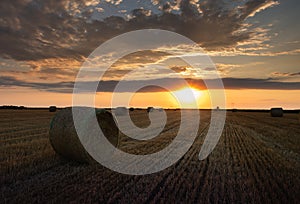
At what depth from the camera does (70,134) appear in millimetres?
7711

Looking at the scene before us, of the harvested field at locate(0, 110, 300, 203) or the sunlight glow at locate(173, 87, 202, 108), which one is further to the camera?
the sunlight glow at locate(173, 87, 202, 108)

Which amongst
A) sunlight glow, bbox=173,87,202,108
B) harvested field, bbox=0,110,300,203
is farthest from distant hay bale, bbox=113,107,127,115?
harvested field, bbox=0,110,300,203

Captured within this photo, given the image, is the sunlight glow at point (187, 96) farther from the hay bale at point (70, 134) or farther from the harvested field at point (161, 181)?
the hay bale at point (70, 134)

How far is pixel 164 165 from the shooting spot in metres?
7.36

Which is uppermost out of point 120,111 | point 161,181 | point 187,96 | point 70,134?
point 187,96

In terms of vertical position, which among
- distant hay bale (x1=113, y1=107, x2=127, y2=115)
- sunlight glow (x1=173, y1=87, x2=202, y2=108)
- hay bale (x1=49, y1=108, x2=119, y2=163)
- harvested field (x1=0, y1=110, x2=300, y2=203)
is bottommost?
harvested field (x1=0, y1=110, x2=300, y2=203)

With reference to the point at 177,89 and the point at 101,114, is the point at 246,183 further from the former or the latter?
the point at 177,89

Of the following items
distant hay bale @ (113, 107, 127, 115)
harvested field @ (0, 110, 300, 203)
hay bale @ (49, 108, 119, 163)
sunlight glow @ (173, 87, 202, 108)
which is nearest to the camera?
harvested field @ (0, 110, 300, 203)

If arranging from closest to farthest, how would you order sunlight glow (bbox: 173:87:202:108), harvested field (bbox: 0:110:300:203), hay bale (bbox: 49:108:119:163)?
harvested field (bbox: 0:110:300:203) < hay bale (bbox: 49:108:119:163) < sunlight glow (bbox: 173:87:202:108)

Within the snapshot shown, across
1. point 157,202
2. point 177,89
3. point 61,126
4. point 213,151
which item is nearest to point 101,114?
point 61,126

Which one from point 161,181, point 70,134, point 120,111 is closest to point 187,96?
point 70,134

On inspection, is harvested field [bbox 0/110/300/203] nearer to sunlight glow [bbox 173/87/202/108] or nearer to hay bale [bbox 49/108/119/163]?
hay bale [bbox 49/108/119/163]

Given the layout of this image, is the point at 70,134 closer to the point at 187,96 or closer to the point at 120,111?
the point at 187,96

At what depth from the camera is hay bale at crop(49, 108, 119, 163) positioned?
749 centimetres
